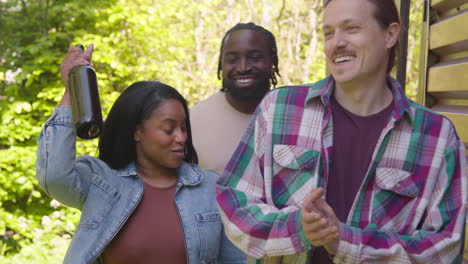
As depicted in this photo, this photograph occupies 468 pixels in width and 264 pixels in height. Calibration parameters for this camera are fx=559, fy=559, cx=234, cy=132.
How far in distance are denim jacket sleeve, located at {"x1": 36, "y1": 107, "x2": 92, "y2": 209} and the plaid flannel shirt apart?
608mm

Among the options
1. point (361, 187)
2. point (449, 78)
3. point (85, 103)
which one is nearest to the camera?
point (361, 187)

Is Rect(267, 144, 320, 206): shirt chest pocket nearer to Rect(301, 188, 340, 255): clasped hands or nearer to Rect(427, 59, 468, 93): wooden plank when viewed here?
Rect(301, 188, 340, 255): clasped hands

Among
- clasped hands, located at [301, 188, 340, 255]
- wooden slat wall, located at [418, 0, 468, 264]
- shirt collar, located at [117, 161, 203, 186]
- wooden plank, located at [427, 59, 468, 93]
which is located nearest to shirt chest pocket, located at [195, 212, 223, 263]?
shirt collar, located at [117, 161, 203, 186]

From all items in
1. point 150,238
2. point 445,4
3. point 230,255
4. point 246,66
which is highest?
point 445,4

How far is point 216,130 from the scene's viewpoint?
2.79 metres

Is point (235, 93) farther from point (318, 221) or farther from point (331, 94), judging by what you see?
point (318, 221)

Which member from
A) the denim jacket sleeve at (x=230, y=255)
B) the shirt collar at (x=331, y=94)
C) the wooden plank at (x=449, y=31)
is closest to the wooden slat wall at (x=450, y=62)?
the wooden plank at (x=449, y=31)

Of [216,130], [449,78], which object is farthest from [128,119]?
[449,78]

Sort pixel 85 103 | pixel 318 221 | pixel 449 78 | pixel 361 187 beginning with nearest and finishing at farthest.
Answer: pixel 318 221 → pixel 361 187 → pixel 85 103 → pixel 449 78

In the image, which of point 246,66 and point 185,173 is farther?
point 246,66

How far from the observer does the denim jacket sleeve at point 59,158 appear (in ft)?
6.49

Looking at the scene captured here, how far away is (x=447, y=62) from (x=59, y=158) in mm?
1798

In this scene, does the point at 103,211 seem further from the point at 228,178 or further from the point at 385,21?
the point at 385,21

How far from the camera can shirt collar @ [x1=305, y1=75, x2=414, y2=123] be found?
1708mm
